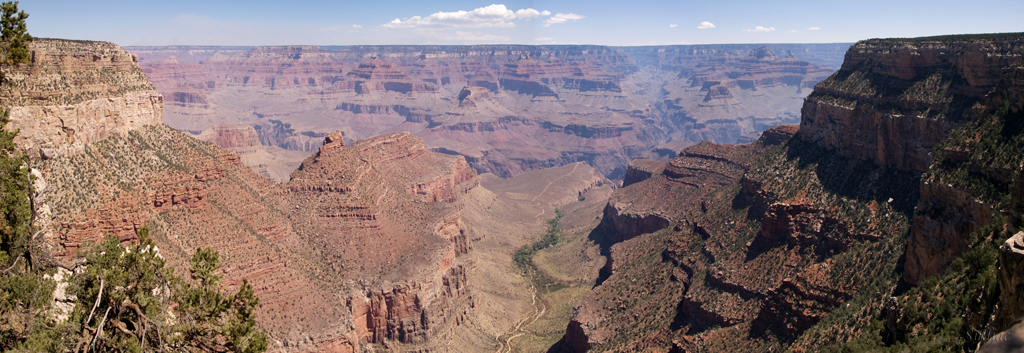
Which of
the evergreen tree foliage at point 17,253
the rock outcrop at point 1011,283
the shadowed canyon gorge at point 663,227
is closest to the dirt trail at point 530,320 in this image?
the shadowed canyon gorge at point 663,227

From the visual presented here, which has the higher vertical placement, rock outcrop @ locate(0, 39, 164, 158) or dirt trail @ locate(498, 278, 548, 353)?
rock outcrop @ locate(0, 39, 164, 158)

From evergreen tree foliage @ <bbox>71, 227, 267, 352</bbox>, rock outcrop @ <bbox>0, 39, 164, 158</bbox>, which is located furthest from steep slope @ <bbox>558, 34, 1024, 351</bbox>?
rock outcrop @ <bbox>0, 39, 164, 158</bbox>

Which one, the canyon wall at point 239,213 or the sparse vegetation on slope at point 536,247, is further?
the sparse vegetation on slope at point 536,247

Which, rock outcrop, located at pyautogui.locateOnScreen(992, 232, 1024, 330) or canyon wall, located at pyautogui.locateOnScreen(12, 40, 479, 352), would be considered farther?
canyon wall, located at pyautogui.locateOnScreen(12, 40, 479, 352)

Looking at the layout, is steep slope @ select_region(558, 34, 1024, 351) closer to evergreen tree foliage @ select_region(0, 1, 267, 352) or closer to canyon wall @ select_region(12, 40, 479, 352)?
canyon wall @ select_region(12, 40, 479, 352)

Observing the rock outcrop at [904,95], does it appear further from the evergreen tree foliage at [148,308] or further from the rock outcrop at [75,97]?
the rock outcrop at [75,97]

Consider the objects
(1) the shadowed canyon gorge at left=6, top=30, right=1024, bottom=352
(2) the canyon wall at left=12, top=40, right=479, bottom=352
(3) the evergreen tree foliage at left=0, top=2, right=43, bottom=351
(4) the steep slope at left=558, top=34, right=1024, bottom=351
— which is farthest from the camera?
(2) the canyon wall at left=12, top=40, right=479, bottom=352

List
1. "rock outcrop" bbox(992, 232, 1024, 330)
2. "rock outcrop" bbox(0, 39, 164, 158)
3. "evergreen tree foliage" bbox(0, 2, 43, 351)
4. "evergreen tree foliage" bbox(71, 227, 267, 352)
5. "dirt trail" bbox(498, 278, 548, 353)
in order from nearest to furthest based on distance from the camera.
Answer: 1. "rock outcrop" bbox(992, 232, 1024, 330)
2. "evergreen tree foliage" bbox(0, 2, 43, 351)
3. "evergreen tree foliage" bbox(71, 227, 267, 352)
4. "rock outcrop" bbox(0, 39, 164, 158)
5. "dirt trail" bbox(498, 278, 548, 353)

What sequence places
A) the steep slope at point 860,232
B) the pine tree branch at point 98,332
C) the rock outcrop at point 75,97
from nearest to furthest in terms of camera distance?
1. the pine tree branch at point 98,332
2. the steep slope at point 860,232
3. the rock outcrop at point 75,97

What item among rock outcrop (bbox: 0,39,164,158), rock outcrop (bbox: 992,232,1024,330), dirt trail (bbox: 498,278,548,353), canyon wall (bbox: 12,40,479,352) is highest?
rock outcrop (bbox: 0,39,164,158)

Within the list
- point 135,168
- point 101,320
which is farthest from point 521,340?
point 101,320
